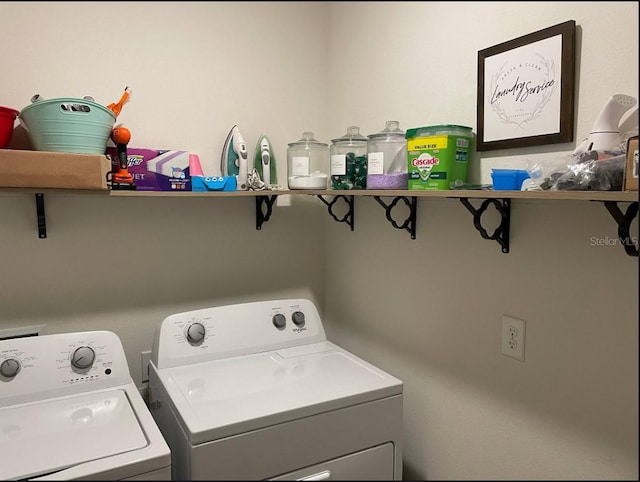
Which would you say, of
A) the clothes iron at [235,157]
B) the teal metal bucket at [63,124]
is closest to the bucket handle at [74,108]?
the teal metal bucket at [63,124]

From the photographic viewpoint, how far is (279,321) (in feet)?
5.22

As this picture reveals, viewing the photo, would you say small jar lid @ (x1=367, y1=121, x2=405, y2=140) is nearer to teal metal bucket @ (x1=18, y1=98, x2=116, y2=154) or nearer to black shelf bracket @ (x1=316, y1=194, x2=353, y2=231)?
black shelf bracket @ (x1=316, y1=194, x2=353, y2=231)

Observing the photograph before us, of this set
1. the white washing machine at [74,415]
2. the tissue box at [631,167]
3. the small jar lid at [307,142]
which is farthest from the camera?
the small jar lid at [307,142]

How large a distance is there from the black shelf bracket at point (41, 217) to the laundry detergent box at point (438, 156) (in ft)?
3.45

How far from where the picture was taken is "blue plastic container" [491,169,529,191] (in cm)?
101

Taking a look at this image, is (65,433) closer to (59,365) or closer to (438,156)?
(59,365)

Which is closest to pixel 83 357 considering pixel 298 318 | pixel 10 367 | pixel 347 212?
pixel 10 367

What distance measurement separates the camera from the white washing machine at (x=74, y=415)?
97cm

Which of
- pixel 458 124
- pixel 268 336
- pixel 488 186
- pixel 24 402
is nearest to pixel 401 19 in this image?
pixel 458 124

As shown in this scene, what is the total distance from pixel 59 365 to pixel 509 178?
1.22 meters

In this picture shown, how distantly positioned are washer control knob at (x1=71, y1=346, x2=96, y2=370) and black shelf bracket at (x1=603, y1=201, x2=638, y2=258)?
130cm

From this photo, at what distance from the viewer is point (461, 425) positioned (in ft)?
4.50

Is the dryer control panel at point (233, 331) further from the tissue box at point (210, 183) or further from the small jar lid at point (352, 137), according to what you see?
the small jar lid at point (352, 137)
